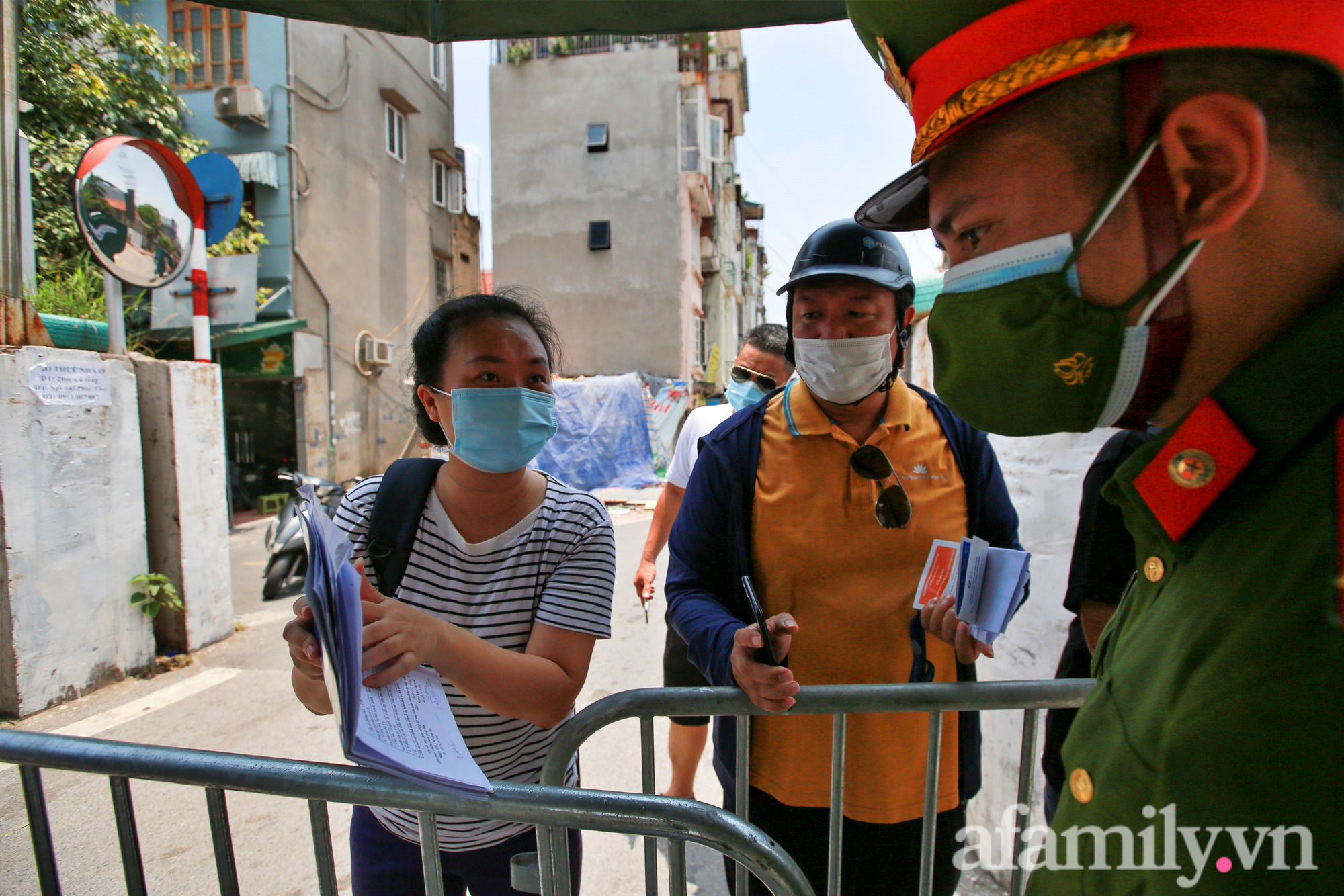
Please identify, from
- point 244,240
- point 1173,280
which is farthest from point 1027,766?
point 244,240

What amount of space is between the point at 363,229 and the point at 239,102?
3141mm

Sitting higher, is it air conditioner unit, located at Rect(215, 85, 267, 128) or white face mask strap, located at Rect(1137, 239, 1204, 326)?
air conditioner unit, located at Rect(215, 85, 267, 128)

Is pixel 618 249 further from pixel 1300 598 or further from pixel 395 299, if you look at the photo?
pixel 1300 598

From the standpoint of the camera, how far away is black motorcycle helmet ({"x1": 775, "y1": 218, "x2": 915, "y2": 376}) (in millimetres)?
1763

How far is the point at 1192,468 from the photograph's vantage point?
2.19 feet

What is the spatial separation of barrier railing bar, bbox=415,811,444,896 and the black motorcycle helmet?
147 cm

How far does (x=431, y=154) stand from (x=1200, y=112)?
18.7 meters

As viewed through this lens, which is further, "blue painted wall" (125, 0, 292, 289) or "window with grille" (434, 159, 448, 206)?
"window with grille" (434, 159, 448, 206)

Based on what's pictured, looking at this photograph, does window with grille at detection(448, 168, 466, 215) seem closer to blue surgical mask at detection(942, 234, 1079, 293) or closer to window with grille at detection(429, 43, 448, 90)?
window with grille at detection(429, 43, 448, 90)

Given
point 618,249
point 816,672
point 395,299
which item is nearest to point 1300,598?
point 816,672

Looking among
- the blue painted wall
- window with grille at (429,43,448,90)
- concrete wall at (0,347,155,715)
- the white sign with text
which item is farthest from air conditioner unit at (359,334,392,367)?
the white sign with text

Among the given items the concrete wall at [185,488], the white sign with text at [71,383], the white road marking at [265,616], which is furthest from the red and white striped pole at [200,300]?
the white road marking at [265,616]

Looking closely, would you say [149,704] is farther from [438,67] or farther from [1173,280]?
[438,67]

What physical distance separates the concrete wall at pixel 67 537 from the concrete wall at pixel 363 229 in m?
7.07
